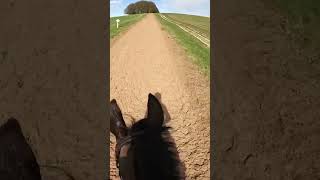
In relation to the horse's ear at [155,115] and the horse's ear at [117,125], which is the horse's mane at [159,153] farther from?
the horse's ear at [117,125]

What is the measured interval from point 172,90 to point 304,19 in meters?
4.59

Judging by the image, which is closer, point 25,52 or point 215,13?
point 25,52

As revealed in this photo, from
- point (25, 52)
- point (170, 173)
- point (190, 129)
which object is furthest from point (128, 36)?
point (25, 52)

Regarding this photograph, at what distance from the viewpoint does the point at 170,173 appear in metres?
1.69

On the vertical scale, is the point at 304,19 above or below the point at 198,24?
below

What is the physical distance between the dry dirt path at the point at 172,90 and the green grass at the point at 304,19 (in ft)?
7.73

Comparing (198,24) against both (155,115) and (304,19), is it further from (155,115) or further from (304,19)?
(304,19)

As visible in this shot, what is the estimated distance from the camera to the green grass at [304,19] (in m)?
1.01

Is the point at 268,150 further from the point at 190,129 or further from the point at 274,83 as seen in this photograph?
the point at 190,129

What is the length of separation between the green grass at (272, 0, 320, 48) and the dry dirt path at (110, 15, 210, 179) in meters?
2.36

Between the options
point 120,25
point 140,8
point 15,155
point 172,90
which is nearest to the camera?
point 15,155

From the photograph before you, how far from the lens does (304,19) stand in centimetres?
102

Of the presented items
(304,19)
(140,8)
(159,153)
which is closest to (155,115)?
(159,153)

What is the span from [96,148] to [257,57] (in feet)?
1.79
